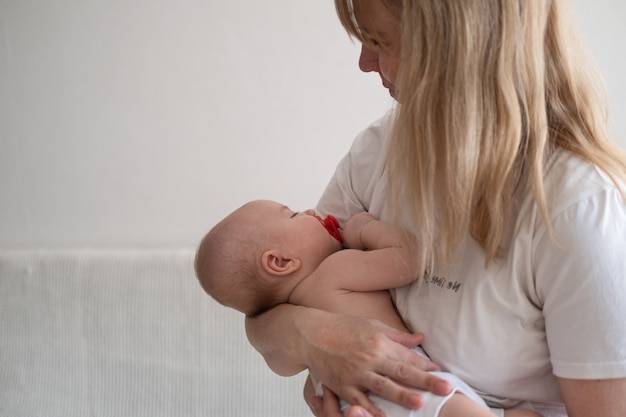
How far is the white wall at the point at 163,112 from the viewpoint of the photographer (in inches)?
86.7

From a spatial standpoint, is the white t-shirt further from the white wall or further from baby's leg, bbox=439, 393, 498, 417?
the white wall

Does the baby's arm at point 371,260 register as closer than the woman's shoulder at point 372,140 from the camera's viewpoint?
Yes

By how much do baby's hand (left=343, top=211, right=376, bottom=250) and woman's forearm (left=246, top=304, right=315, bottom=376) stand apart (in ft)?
0.47

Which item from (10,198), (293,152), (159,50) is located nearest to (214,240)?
(293,152)

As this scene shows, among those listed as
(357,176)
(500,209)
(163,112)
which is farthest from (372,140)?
(163,112)

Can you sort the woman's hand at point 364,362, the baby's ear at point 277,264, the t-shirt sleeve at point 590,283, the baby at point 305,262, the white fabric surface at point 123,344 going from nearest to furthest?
the t-shirt sleeve at point 590,283 < the woman's hand at point 364,362 < the baby at point 305,262 < the baby's ear at point 277,264 < the white fabric surface at point 123,344

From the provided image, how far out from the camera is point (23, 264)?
2.37m

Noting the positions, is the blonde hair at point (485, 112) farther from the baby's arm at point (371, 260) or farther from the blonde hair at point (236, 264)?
the blonde hair at point (236, 264)

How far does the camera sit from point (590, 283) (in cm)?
85

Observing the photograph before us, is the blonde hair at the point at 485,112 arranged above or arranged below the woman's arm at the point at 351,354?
above

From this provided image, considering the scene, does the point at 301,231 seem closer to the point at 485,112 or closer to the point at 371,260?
the point at 371,260

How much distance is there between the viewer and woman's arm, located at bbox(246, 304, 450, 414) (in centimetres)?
98

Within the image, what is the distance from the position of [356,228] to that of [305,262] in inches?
4.5

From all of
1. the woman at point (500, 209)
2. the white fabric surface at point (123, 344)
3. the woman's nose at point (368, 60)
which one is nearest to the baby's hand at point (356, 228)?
the woman at point (500, 209)
